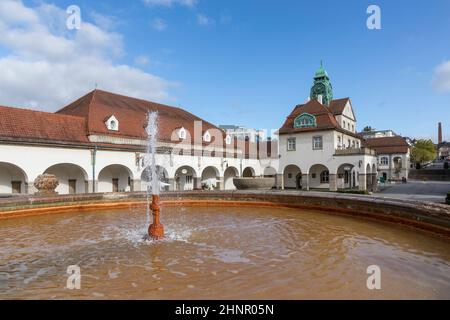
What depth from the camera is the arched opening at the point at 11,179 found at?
20875 millimetres

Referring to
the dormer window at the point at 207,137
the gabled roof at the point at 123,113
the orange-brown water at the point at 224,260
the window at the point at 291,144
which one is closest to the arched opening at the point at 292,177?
the window at the point at 291,144

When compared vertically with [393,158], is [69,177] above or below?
below

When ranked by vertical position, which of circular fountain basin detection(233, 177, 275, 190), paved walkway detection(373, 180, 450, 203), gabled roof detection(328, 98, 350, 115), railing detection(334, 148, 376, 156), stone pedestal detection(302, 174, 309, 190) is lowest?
paved walkway detection(373, 180, 450, 203)

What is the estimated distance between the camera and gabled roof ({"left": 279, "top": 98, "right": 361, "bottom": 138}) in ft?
111

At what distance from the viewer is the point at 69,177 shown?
2395 centimetres

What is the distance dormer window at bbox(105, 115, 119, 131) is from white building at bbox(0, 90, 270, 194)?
9 centimetres

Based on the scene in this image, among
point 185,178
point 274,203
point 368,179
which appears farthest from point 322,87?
point 274,203

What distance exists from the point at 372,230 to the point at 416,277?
403cm

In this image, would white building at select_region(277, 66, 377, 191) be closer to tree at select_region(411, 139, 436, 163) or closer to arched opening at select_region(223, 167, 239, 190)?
arched opening at select_region(223, 167, 239, 190)

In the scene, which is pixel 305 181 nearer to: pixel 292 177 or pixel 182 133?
pixel 292 177

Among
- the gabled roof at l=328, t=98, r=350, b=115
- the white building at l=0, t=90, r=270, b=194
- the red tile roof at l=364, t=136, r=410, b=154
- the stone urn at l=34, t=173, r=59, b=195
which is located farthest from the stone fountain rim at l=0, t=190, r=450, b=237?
the red tile roof at l=364, t=136, r=410, b=154

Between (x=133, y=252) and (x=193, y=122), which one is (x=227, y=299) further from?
(x=193, y=122)

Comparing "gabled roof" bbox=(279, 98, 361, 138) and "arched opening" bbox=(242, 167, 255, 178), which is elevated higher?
"gabled roof" bbox=(279, 98, 361, 138)

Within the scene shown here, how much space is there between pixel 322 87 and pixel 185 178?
80.6ft
